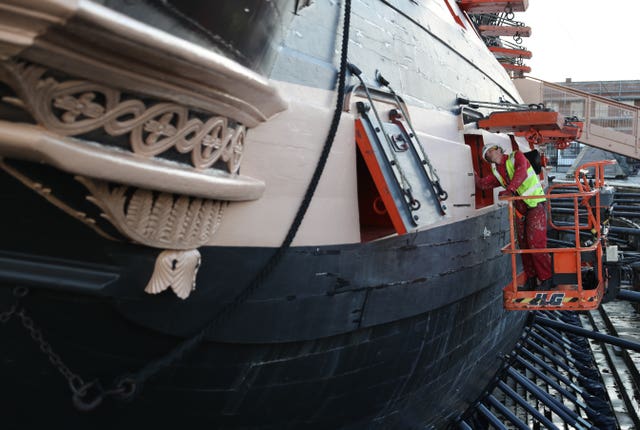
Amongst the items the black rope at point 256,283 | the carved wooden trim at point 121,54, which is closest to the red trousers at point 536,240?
the black rope at point 256,283

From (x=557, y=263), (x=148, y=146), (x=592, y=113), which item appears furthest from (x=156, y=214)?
(x=592, y=113)

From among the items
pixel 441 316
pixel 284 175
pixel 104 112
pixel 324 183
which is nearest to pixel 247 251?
pixel 284 175

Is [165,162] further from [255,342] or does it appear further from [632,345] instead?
[632,345]

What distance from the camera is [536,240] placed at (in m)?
5.02

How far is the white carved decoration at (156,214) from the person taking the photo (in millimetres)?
1907

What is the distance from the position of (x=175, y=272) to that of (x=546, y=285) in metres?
3.74

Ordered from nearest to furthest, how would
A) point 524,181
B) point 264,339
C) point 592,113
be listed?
point 264,339, point 524,181, point 592,113

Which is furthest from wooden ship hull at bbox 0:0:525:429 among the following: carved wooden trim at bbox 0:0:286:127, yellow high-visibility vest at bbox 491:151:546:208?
yellow high-visibility vest at bbox 491:151:546:208

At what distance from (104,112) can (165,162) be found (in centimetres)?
27

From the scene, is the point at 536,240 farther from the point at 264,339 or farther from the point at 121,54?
the point at 121,54

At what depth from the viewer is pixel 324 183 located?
297 centimetres

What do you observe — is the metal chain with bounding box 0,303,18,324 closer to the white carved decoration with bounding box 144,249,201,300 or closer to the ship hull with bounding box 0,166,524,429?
the ship hull with bounding box 0,166,524,429

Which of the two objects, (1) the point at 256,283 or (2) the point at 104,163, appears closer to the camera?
(2) the point at 104,163

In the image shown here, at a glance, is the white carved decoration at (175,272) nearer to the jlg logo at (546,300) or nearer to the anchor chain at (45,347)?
the anchor chain at (45,347)
